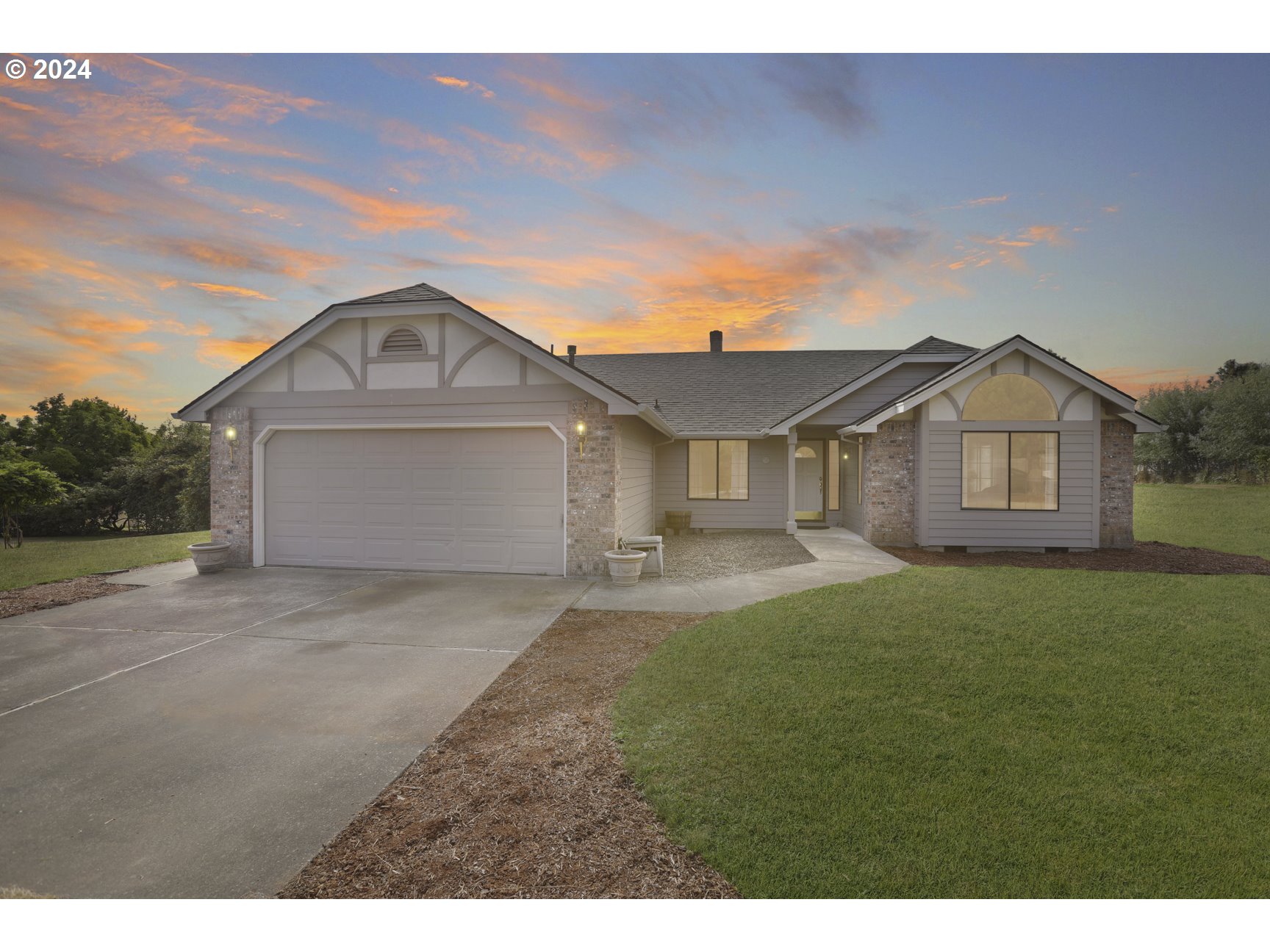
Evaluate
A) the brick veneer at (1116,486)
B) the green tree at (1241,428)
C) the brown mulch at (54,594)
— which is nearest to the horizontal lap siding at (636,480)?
the brown mulch at (54,594)

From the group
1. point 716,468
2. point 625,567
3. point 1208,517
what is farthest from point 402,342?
point 1208,517

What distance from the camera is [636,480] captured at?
12289 mm

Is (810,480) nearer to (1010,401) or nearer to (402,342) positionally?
(1010,401)

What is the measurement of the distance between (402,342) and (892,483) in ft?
35.8

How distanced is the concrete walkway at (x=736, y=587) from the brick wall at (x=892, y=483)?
4.20 ft

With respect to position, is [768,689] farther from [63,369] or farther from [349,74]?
[63,369]

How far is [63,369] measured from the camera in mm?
13688

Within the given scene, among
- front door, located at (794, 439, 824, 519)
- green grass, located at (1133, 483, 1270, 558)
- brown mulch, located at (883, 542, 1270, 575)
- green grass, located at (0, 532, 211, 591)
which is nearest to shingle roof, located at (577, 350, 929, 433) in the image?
front door, located at (794, 439, 824, 519)

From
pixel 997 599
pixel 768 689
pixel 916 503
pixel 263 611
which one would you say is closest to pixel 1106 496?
pixel 916 503

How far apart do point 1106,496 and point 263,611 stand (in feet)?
54.5

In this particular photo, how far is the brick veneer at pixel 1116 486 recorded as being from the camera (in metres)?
12.3

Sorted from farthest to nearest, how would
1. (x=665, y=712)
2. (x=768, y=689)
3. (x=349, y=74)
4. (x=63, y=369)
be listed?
(x=63, y=369)
(x=349, y=74)
(x=768, y=689)
(x=665, y=712)

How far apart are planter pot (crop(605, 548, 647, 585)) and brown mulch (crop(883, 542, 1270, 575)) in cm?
548
